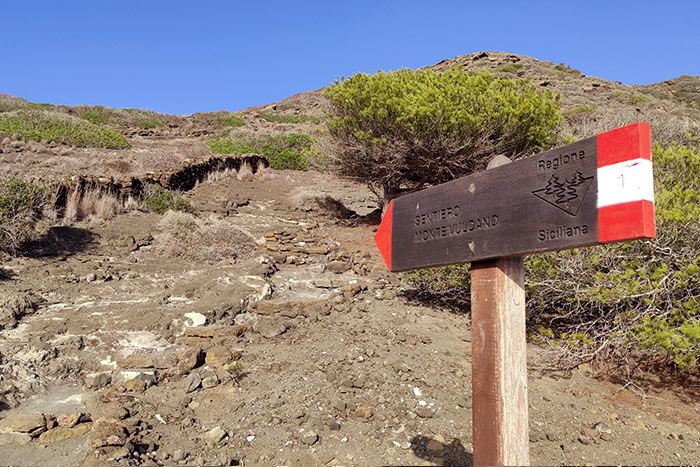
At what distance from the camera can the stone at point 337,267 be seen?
8664 millimetres

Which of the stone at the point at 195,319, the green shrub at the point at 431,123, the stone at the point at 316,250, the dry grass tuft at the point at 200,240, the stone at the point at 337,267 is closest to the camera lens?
the stone at the point at 195,319

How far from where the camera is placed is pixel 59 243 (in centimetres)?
846

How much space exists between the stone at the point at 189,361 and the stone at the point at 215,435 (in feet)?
4.32

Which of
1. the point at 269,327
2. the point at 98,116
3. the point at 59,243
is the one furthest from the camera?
the point at 98,116

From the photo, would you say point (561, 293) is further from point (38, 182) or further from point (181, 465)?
point (38, 182)

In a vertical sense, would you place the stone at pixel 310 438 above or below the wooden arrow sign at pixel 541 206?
below

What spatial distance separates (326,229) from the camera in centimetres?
1207

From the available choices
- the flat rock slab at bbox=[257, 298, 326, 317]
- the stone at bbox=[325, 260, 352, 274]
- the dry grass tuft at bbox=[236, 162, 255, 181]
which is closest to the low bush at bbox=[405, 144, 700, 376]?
the flat rock slab at bbox=[257, 298, 326, 317]

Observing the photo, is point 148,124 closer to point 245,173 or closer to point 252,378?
point 245,173

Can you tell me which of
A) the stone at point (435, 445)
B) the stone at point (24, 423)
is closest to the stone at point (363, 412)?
the stone at point (435, 445)

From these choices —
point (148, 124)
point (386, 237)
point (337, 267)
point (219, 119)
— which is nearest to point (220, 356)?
point (386, 237)

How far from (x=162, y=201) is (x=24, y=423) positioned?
8411mm

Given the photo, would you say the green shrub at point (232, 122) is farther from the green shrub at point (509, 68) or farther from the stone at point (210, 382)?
the stone at point (210, 382)

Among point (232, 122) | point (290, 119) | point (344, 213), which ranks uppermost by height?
point (290, 119)
